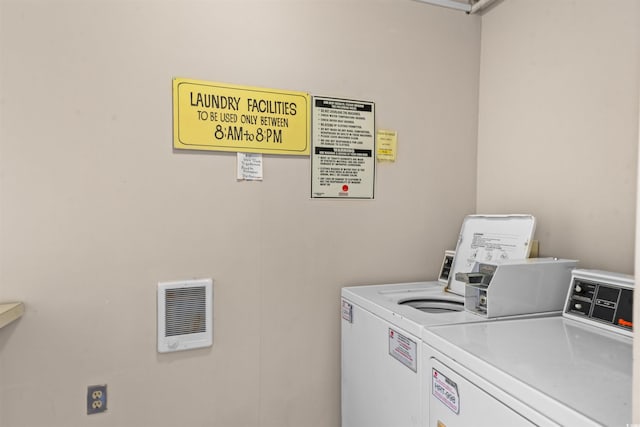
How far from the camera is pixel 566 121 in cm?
154

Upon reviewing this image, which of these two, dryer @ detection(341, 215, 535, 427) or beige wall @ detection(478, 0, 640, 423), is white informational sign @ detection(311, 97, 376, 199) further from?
beige wall @ detection(478, 0, 640, 423)

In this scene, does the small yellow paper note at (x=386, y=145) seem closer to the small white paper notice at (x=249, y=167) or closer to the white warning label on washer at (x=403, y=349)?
the small white paper notice at (x=249, y=167)

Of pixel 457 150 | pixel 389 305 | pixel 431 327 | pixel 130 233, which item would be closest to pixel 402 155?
pixel 457 150

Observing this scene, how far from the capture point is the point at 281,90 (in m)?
1.68

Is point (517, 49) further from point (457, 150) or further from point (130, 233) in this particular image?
point (130, 233)

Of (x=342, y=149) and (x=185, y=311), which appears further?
(x=342, y=149)

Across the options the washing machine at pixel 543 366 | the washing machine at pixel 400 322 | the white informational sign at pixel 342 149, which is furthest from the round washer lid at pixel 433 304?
the white informational sign at pixel 342 149

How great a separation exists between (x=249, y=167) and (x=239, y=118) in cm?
21

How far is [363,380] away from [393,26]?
1.64 m

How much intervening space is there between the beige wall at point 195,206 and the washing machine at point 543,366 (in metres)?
0.76

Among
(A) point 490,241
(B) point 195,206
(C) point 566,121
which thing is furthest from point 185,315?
(C) point 566,121

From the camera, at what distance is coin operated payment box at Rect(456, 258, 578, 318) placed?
1.25 metres

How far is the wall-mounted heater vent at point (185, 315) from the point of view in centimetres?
152

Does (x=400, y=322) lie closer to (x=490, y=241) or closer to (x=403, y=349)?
(x=403, y=349)
